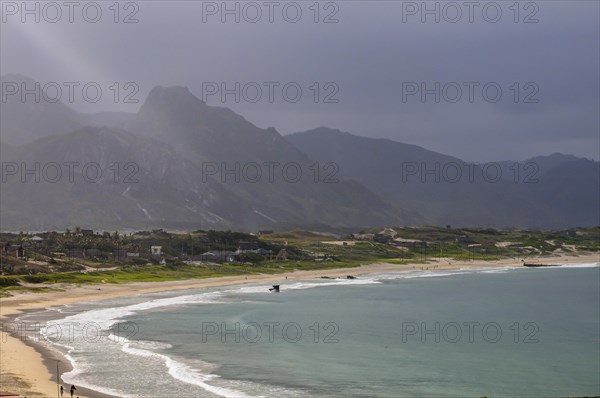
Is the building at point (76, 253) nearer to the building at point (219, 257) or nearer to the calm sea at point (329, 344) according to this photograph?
the building at point (219, 257)

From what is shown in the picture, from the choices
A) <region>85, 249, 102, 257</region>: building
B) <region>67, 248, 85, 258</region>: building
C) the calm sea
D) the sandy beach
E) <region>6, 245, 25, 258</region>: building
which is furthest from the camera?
<region>85, 249, 102, 257</region>: building

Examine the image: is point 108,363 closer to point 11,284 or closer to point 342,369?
point 342,369

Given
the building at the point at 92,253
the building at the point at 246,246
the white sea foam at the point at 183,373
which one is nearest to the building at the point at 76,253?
the building at the point at 92,253

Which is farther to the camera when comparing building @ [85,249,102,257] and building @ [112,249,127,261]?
building @ [112,249,127,261]

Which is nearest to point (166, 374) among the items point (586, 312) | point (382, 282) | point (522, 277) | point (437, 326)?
point (437, 326)

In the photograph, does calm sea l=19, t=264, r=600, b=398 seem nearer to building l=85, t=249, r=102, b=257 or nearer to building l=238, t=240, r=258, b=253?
building l=85, t=249, r=102, b=257

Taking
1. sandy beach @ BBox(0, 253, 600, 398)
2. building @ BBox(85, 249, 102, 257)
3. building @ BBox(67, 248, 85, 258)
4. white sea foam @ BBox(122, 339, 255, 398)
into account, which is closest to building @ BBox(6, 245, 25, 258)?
building @ BBox(67, 248, 85, 258)

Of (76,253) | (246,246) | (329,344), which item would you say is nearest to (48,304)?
(329,344)
